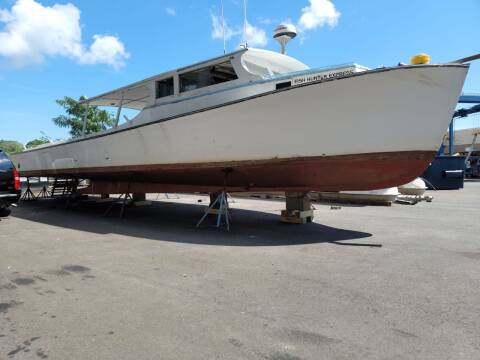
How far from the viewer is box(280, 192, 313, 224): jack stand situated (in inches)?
260

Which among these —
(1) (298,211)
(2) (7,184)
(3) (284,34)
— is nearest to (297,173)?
(1) (298,211)

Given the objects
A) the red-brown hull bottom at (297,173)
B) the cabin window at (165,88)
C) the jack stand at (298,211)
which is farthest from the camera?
the cabin window at (165,88)

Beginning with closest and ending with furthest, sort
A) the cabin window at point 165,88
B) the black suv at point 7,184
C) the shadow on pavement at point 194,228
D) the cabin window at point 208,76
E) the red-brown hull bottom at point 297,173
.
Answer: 1. the red-brown hull bottom at point 297,173
2. the shadow on pavement at point 194,228
3. the cabin window at point 208,76
4. the black suv at point 7,184
5. the cabin window at point 165,88

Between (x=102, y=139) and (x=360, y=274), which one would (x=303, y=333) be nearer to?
(x=360, y=274)

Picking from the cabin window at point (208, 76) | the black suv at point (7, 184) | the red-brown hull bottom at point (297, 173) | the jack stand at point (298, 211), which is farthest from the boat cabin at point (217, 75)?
the black suv at point (7, 184)

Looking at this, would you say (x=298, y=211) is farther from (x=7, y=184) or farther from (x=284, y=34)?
(x=7, y=184)

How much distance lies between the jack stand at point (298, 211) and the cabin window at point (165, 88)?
3242 millimetres

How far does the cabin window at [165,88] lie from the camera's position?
726 centimetres

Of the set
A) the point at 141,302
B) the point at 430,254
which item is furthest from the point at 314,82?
the point at 141,302

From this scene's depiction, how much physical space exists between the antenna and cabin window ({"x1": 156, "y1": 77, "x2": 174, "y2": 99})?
2.44m

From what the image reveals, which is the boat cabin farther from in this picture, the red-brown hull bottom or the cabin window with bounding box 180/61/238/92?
the red-brown hull bottom

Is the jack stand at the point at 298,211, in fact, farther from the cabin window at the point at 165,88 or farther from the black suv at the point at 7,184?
the black suv at the point at 7,184

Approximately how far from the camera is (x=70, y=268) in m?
3.71

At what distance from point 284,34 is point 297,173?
349 cm
